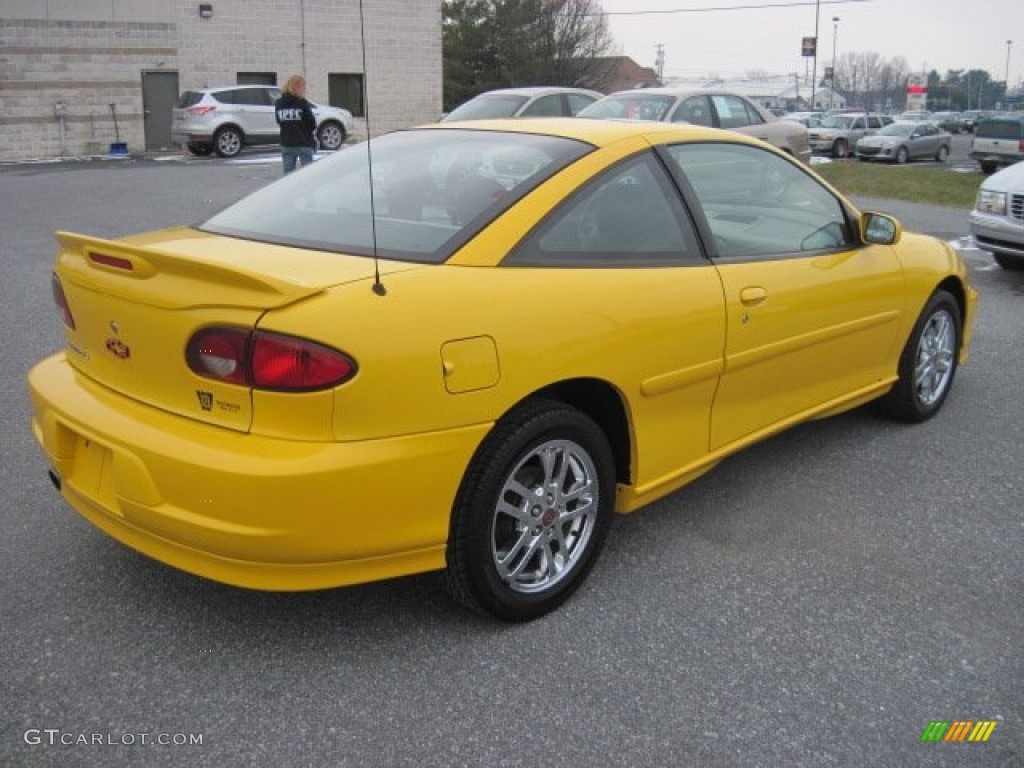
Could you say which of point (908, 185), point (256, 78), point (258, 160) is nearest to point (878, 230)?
point (908, 185)

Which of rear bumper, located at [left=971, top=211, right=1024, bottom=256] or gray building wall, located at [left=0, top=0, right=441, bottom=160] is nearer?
rear bumper, located at [left=971, top=211, right=1024, bottom=256]

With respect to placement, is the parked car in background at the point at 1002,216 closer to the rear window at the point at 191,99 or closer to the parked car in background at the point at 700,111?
the parked car in background at the point at 700,111

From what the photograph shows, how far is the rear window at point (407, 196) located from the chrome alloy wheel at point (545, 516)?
691 millimetres

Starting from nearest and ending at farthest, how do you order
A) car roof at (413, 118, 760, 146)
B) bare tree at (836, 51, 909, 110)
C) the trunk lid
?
1. the trunk lid
2. car roof at (413, 118, 760, 146)
3. bare tree at (836, 51, 909, 110)

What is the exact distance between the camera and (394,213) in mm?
3229

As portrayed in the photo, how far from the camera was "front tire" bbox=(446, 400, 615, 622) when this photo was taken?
2775mm

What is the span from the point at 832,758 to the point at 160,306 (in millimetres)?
2074

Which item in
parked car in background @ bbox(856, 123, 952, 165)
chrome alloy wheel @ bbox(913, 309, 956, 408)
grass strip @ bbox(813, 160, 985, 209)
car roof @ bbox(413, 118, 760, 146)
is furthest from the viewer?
parked car in background @ bbox(856, 123, 952, 165)

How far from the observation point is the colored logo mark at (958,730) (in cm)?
251

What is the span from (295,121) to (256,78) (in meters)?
18.3

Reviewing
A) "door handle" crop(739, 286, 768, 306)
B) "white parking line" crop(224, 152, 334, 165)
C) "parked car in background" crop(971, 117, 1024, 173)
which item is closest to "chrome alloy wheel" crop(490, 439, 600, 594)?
"door handle" crop(739, 286, 768, 306)

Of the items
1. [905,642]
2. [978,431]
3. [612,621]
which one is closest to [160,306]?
[612,621]

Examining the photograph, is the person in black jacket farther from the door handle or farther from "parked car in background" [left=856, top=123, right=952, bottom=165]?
"parked car in background" [left=856, top=123, right=952, bottom=165]

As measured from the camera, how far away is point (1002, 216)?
8.84 metres
